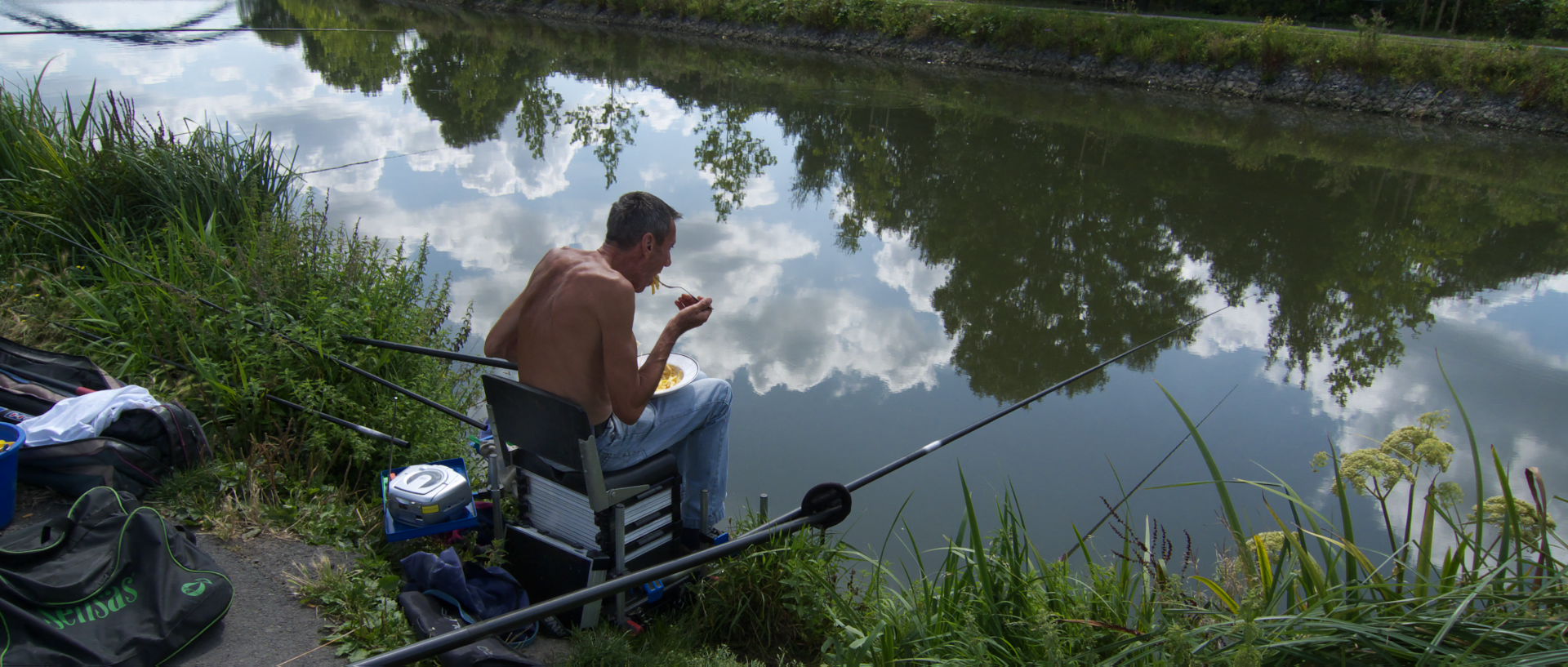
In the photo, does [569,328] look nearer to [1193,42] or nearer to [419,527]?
[419,527]

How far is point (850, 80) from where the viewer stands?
16.8 metres

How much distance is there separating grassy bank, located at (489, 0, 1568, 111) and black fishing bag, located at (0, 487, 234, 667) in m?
15.8

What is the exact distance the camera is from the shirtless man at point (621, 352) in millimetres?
2615

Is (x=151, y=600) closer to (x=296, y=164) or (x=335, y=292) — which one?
(x=335, y=292)

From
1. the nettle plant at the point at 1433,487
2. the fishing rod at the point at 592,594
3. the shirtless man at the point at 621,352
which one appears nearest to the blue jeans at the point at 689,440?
the shirtless man at the point at 621,352

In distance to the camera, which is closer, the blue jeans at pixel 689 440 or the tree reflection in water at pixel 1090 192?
the blue jeans at pixel 689 440

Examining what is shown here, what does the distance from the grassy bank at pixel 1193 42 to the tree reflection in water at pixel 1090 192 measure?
1.23 m

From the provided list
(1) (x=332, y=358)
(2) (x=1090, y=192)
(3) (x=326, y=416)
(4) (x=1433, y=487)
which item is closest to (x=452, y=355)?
(3) (x=326, y=416)

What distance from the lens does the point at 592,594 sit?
157 centimetres

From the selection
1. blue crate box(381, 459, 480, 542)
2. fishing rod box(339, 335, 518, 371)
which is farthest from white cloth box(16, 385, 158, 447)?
blue crate box(381, 459, 480, 542)

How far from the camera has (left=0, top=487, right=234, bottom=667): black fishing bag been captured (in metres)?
2.19

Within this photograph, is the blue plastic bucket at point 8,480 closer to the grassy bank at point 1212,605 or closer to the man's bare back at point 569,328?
the man's bare back at point 569,328

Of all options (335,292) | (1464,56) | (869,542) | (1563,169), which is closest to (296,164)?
(335,292)

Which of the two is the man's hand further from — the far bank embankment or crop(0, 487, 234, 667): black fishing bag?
the far bank embankment
